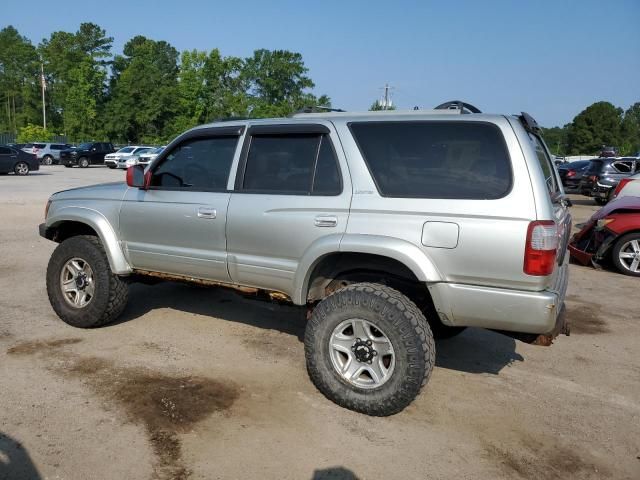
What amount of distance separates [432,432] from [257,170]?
2.24 metres

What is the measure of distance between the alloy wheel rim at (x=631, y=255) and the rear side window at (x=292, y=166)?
6.53 metres

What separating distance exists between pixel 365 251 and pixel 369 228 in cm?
16

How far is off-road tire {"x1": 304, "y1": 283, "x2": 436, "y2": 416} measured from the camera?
3551 millimetres

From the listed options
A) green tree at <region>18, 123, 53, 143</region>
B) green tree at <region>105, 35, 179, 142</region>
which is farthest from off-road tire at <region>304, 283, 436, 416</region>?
green tree at <region>105, 35, 179, 142</region>

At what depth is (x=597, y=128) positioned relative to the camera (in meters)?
87.4

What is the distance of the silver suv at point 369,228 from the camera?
3.37 metres

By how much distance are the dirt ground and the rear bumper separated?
72 centimetres

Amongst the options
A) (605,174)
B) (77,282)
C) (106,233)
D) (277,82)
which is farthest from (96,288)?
(277,82)

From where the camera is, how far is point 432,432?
3.55m

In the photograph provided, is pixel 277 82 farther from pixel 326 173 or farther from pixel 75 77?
pixel 326 173

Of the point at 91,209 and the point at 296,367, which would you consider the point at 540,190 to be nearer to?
the point at 296,367

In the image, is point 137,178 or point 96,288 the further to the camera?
point 96,288

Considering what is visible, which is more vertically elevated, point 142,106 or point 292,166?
point 142,106

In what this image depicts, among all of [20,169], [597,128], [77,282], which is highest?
[597,128]
